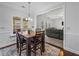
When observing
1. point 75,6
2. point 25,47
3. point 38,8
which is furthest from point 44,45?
point 75,6

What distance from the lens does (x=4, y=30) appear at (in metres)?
2.10

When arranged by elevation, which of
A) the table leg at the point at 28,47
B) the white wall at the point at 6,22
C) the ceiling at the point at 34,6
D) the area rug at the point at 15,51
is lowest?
the area rug at the point at 15,51

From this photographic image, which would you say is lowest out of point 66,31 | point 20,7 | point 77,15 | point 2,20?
point 66,31

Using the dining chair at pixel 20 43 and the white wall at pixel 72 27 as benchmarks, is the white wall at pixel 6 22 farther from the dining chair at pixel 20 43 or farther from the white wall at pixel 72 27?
the white wall at pixel 72 27

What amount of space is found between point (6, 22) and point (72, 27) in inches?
79.6

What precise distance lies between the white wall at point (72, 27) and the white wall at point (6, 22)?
4.89ft

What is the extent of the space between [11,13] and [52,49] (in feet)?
4.99

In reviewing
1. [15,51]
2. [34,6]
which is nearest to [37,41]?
[15,51]

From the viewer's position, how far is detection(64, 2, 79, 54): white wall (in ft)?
7.72

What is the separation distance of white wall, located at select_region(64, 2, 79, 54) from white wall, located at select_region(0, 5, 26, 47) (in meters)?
1.49

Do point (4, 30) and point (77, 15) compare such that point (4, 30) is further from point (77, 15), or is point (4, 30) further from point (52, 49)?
point (77, 15)

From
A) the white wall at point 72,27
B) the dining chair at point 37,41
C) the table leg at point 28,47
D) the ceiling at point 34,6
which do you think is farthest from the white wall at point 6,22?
the white wall at point 72,27

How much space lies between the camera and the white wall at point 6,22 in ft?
6.60

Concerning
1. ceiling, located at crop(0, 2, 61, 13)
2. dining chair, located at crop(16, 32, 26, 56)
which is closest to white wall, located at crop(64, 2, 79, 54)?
ceiling, located at crop(0, 2, 61, 13)
